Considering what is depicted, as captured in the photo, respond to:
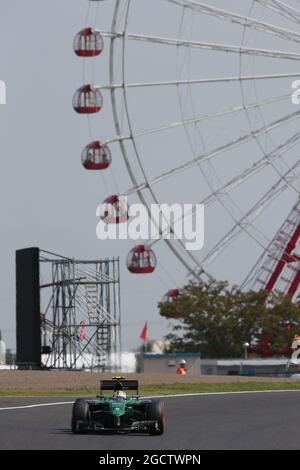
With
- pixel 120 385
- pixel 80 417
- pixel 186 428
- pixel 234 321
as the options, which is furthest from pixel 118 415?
pixel 234 321

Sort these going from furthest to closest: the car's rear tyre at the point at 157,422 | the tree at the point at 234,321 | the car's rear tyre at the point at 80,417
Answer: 1. the tree at the point at 234,321
2. the car's rear tyre at the point at 80,417
3. the car's rear tyre at the point at 157,422

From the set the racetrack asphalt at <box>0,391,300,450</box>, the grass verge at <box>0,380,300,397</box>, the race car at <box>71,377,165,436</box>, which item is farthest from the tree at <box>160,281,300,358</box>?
the race car at <box>71,377,165,436</box>

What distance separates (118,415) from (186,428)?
7.36ft

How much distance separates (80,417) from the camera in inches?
1098

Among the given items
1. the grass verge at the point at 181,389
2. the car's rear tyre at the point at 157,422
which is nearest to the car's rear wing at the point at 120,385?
the car's rear tyre at the point at 157,422

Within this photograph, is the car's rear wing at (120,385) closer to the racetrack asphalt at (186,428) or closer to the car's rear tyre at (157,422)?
the racetrack asphalt at (186,428)

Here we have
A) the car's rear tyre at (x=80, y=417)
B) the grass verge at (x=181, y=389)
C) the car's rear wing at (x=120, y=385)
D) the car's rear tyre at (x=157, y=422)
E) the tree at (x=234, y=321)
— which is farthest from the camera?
the tree at (x=234, y=321)

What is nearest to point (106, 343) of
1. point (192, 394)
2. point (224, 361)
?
point (224, 361)

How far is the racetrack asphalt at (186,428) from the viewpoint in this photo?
2497cm

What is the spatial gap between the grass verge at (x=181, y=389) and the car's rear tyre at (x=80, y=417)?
2279cm
